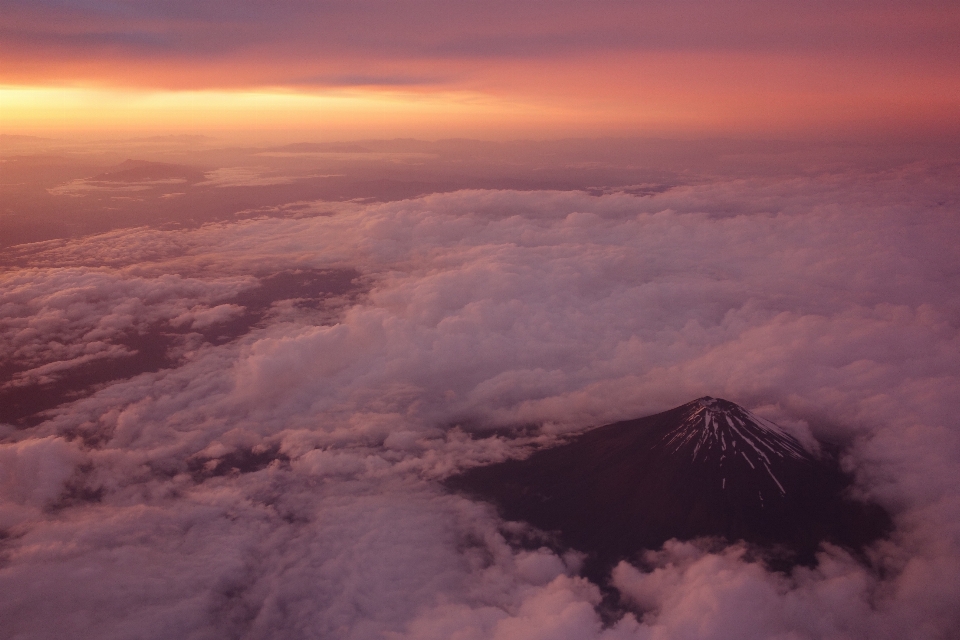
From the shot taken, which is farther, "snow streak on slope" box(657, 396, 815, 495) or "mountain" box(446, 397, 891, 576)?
"snow streak on slope" box(657, 396, 815, 495)

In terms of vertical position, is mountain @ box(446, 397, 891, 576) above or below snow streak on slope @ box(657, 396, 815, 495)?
below

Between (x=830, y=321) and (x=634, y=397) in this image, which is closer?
(x=634, y=397)

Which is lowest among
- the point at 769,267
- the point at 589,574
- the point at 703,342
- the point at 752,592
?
the point at 589,574

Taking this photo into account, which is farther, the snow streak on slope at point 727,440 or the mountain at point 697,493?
the snow streak on slope at point 727,440

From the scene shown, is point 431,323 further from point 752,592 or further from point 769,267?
point 769,267

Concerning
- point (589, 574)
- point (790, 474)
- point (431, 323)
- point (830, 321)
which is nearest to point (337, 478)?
point (589, 574)

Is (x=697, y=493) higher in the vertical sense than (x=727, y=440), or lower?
lower

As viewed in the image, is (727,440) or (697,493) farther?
(727,440)

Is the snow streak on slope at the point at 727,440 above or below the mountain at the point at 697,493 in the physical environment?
above
